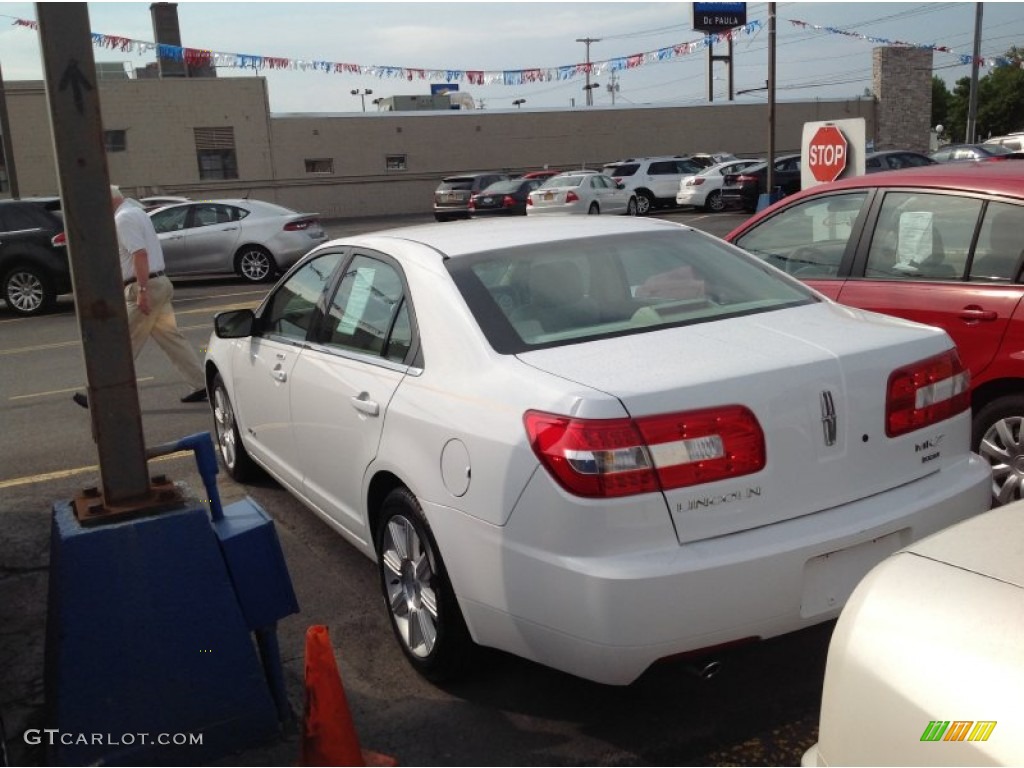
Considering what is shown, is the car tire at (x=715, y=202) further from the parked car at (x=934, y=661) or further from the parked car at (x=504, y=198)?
the parked car at (x=934, y=661)

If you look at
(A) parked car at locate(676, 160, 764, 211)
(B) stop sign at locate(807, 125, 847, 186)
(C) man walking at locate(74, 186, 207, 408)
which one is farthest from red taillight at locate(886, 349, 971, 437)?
(A) parked car at locate(676, 160, 764, 211)

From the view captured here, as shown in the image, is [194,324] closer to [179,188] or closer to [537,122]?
[179,188]

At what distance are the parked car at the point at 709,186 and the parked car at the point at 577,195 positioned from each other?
6.58 feet

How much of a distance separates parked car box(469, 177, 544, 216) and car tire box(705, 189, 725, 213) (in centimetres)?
478

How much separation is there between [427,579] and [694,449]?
111 centimetres

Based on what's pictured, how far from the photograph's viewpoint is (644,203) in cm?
3130

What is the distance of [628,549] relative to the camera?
2.90 metres

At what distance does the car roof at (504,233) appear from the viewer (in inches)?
161

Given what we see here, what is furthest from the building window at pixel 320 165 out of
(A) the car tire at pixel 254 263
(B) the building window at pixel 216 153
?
(A) the car tire at pixel 254 263

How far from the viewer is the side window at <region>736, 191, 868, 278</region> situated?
17.9 feet

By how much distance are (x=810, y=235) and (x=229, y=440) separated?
3.53 metres

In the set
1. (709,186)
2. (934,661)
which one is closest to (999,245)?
(934,661)

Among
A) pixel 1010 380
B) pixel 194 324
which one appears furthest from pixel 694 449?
pixel 194 324

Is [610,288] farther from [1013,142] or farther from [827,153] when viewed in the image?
[1013,142]
